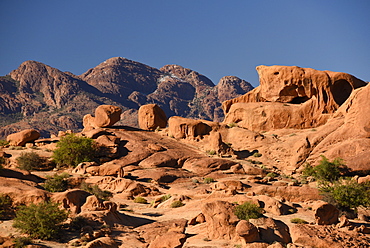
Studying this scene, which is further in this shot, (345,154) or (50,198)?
(345,154)

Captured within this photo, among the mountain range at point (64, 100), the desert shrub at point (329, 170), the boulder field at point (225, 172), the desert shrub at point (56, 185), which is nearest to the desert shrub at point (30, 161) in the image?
the boulder field at point (225, 172)

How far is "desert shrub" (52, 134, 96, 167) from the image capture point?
44625 mm

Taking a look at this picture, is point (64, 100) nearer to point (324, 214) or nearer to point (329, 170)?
point (329, 170)

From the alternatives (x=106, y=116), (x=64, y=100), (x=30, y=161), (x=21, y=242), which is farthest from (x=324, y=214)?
(x=64, y=100)

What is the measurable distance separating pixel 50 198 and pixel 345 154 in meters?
30.1

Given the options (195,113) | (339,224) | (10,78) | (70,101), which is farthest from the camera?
(195,113)

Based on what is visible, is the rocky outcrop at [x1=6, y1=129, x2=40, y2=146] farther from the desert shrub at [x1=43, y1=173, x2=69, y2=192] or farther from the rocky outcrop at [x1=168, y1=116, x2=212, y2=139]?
the desert shrub at [x1=43, y1=173, x2=69, y2=192]

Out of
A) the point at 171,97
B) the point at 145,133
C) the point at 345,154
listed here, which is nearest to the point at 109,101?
the point at 171,97

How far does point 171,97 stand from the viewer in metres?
197

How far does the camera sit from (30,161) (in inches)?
1679

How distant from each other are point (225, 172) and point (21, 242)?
92.4 ft

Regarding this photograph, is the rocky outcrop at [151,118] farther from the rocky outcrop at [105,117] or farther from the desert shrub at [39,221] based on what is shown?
the desert shrub at [39,221]

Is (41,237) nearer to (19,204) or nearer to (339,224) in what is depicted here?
(19,204)

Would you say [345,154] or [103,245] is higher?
[345,154]
